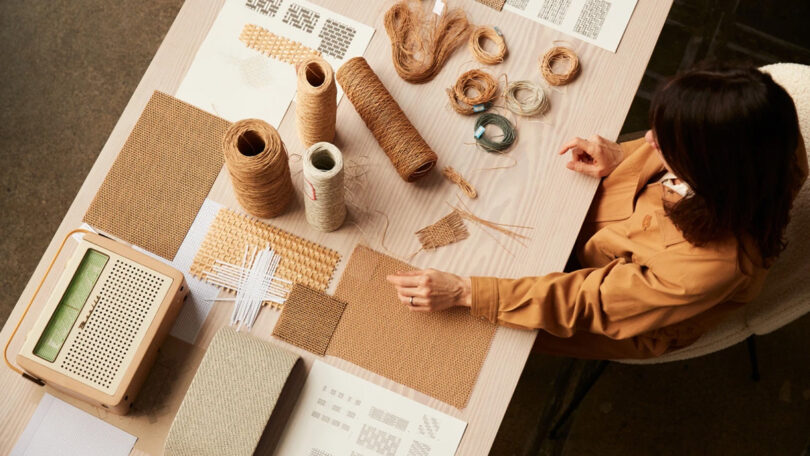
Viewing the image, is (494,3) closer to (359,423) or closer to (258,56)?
(258,56)

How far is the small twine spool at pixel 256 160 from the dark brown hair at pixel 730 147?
68 cm

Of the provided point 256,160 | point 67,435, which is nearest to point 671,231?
point 256,160

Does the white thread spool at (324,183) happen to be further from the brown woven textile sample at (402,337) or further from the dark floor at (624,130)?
the dark floor at (624,130)

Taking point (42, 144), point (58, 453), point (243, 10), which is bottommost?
point (58, 453)

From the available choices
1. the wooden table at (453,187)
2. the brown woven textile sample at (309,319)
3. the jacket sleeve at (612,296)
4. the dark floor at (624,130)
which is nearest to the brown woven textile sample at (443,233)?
the wooden table at (453,187)

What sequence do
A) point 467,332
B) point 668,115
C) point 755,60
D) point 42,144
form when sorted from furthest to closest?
point 755,60, point 42,144, point 467,332, point 668,115

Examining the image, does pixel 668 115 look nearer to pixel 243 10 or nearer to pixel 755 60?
pixel 243 10

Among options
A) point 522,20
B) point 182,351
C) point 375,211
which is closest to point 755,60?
point 522,20

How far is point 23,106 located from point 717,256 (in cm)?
245

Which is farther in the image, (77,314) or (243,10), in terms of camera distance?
(243,10)

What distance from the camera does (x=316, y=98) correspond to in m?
1.21

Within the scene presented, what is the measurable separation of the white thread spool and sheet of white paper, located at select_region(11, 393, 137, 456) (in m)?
0.56

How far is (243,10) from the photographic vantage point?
150 cm

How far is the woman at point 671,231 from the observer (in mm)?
1059
